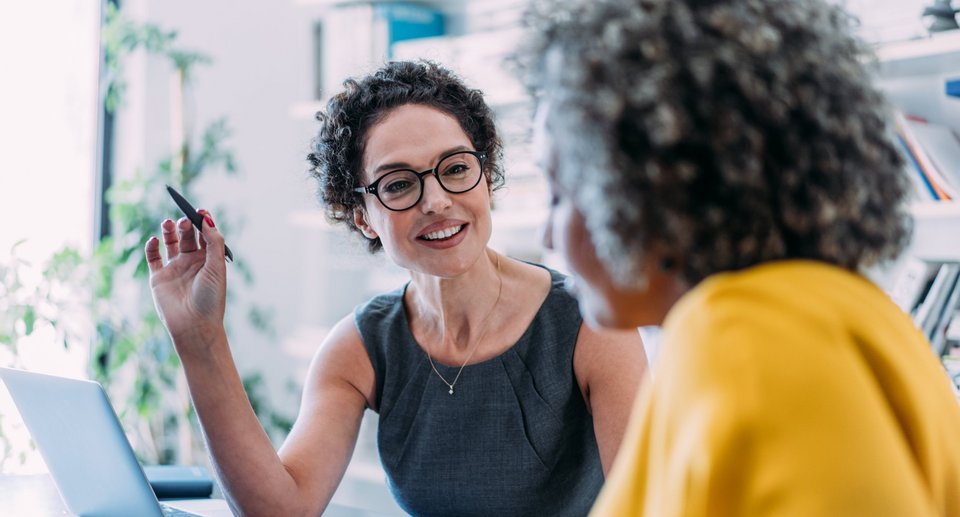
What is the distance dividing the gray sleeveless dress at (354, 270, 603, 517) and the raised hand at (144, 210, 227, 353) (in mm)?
418

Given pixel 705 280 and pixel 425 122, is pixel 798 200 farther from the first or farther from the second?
pixel 425 122

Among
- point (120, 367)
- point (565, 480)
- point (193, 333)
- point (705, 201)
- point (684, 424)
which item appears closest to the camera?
point (684, 424)

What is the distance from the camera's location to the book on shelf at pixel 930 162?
1990 mm

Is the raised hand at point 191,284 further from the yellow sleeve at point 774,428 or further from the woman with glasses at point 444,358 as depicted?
the yellow sleeve at point 774,428

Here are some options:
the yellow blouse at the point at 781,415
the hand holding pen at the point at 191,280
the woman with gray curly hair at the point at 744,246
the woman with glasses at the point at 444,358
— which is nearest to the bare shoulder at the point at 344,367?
the woman with glasses at the point at 444,358

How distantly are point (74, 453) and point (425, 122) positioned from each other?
2.38 ft

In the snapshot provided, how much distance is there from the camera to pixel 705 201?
2.23ft

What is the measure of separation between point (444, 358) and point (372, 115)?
43 centimetres

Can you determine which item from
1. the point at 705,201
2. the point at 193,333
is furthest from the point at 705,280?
the point at 193,333

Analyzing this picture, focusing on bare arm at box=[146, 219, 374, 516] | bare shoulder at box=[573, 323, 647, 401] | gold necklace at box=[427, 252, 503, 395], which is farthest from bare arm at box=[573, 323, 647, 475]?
bare arm at box=[146, 219, 374, 516]

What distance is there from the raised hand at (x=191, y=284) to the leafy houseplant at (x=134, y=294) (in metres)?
1.47

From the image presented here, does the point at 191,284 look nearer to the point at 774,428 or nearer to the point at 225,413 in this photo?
the point at 225,413

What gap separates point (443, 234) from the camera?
1.58 metres

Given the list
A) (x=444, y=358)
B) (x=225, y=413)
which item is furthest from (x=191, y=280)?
(x=444, y=358)
